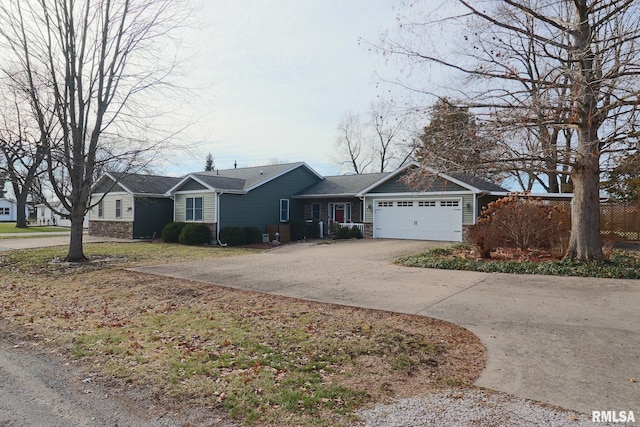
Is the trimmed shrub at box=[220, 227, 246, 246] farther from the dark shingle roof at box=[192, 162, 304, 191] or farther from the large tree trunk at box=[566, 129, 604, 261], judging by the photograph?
the large tree trunk at box=[566, 129, 604, 261]

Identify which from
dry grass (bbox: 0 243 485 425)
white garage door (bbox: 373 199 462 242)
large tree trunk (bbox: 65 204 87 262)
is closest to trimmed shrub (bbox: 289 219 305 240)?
white garage door (bbox: 373 199 462 242)

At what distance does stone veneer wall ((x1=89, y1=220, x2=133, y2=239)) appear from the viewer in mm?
24281

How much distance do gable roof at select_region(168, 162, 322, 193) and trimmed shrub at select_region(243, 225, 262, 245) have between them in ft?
6.55

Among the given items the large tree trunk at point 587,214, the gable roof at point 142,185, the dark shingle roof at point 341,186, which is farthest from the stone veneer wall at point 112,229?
the large tree trunk at point 587,214

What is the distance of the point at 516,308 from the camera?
684 cm

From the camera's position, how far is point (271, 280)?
9844 mm

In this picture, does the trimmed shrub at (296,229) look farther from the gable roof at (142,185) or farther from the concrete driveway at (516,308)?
the concrete driveway at (516,308)

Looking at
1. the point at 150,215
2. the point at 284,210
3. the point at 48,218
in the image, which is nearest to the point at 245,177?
the point at 284,210

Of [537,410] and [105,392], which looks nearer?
[537,410]

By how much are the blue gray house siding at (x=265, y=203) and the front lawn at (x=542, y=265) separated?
1124cm

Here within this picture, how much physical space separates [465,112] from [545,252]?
16.8ft

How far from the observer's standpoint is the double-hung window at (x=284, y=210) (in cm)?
2461

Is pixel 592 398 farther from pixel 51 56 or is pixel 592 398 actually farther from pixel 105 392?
pixel 51 56

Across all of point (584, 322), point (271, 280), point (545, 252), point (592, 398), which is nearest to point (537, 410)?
point (592, 398)
